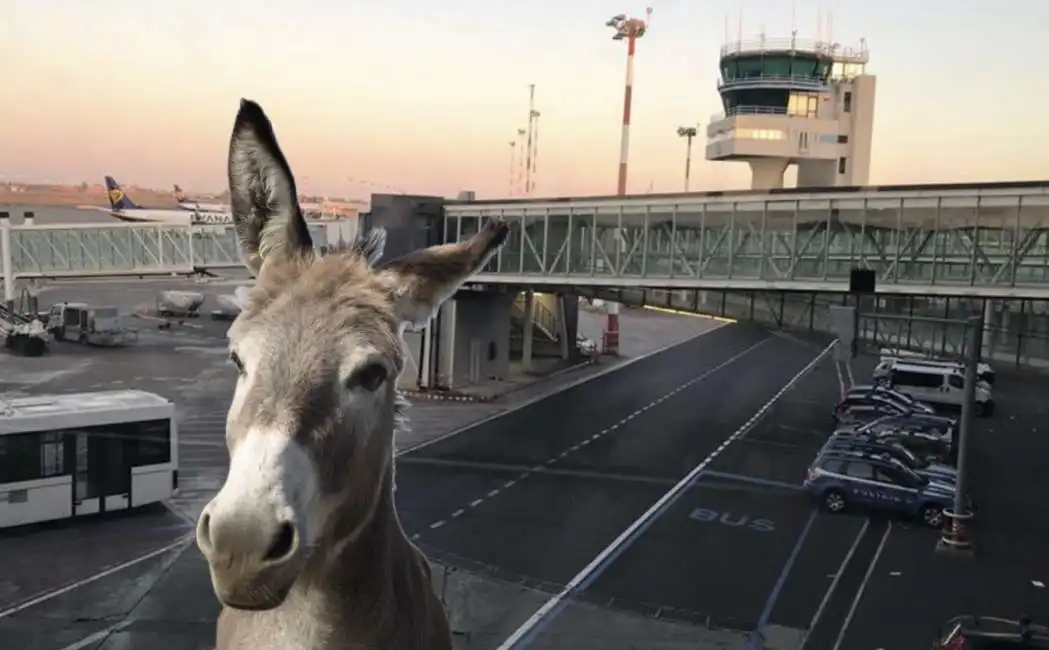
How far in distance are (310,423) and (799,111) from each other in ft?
243

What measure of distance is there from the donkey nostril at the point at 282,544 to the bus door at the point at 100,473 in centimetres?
2000

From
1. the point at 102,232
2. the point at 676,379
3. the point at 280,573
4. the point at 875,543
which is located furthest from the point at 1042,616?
the point at 102,232

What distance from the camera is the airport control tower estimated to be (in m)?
70.4

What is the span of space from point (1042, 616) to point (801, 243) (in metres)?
17.0

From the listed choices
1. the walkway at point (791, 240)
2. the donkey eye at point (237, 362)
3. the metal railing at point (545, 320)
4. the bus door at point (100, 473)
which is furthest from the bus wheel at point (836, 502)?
the metal railing at point (545, 320)

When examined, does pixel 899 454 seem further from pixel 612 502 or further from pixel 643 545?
pixel 643 545

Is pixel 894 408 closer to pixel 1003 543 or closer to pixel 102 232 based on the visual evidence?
pixel 1003 543

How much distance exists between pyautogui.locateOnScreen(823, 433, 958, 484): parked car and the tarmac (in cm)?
155

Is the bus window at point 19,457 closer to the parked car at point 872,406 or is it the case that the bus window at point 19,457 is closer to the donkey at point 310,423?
the donkey at point 310,423

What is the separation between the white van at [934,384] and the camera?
39.0 m

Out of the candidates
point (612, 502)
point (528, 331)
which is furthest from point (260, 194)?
point (528, 331)

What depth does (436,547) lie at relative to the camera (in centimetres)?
2000

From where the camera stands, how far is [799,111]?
71.2 metres

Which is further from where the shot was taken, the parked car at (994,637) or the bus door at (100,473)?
the bus door at (100,473)
